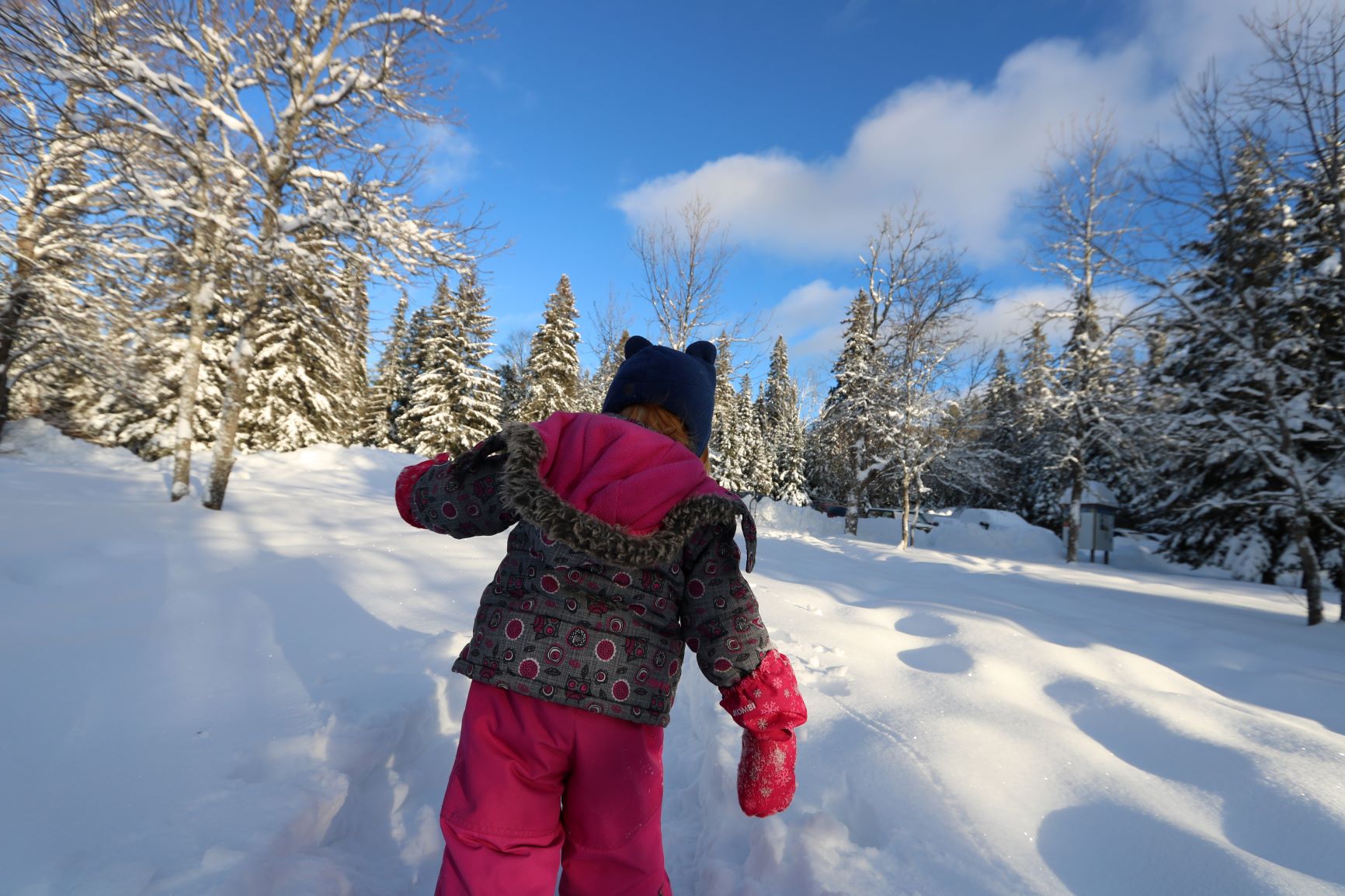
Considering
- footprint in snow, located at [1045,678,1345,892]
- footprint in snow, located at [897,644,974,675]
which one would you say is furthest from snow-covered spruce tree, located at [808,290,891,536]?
footprint in snow, located at [1045,678,1345,892]

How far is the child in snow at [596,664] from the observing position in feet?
4.33

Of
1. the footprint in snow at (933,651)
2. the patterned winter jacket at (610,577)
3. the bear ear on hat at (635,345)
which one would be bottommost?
the footprint in snow at (933,651)

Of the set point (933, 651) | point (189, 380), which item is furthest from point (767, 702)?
point (189, 380)

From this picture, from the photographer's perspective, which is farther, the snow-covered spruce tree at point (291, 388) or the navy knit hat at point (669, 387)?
the snow-covered spruce tree at point (291, 388)

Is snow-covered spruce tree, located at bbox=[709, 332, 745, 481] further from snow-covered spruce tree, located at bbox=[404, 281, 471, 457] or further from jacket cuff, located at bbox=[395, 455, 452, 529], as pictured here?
jacket cuff, located at bbox=[395, 455, 452, 529]

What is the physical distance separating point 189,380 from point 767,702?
10410 millimetres

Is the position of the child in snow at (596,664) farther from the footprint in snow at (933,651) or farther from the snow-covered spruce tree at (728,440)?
the snow-covered spruce tree at (728,440)

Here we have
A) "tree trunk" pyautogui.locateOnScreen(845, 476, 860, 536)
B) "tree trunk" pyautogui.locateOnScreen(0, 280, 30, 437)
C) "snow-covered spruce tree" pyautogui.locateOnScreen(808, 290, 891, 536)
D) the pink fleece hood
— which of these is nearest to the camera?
the pink fleece hood

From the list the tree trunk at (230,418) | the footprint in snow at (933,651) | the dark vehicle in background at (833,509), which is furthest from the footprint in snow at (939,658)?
the dark vehicle in background at (833,509)

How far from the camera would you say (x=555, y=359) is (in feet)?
95.1

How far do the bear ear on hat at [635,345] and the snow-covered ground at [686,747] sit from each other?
1817 mm

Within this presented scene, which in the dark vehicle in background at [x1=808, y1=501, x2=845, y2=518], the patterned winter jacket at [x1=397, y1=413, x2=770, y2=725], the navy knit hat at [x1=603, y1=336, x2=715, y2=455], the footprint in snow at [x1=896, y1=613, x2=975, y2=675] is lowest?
the footprint in snow at [x1=896, y1=613, x2=975, y2=675]

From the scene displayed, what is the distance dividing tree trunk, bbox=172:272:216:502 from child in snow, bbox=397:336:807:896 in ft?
30.6

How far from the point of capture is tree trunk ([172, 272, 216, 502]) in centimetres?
816
